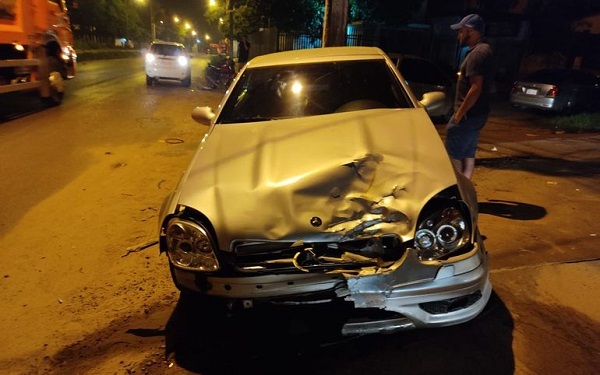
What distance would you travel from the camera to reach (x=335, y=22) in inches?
313

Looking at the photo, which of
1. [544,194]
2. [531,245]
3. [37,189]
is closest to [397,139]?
[531,245]

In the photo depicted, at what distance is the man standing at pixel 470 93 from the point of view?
457 centimetres

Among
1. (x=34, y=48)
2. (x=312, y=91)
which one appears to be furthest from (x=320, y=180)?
(x=34, y=48)

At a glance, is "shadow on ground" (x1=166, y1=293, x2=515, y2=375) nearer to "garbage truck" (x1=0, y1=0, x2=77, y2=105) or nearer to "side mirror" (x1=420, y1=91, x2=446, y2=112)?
"side mirror" (x1=420, y1=91, x2=446, y2=112)

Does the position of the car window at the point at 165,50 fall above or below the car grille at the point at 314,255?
above

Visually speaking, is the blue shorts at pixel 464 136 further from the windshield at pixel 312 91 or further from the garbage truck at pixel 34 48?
the garbage truck at pixel 34 48

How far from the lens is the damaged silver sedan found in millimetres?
2354

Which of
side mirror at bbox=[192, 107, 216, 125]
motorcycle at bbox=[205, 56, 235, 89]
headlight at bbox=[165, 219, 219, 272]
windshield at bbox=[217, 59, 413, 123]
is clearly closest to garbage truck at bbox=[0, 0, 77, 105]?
motorcycle at bbox=[205, 56, 235, 89]

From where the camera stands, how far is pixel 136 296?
3541 mm

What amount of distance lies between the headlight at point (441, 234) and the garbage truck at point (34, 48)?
10480 millimetres

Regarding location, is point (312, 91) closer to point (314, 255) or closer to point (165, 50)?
point (314, 255)

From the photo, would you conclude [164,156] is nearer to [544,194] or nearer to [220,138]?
[220,138]

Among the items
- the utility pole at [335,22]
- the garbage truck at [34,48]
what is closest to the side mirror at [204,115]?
the utility pole at [335,22]

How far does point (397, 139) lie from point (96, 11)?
5090 cm
